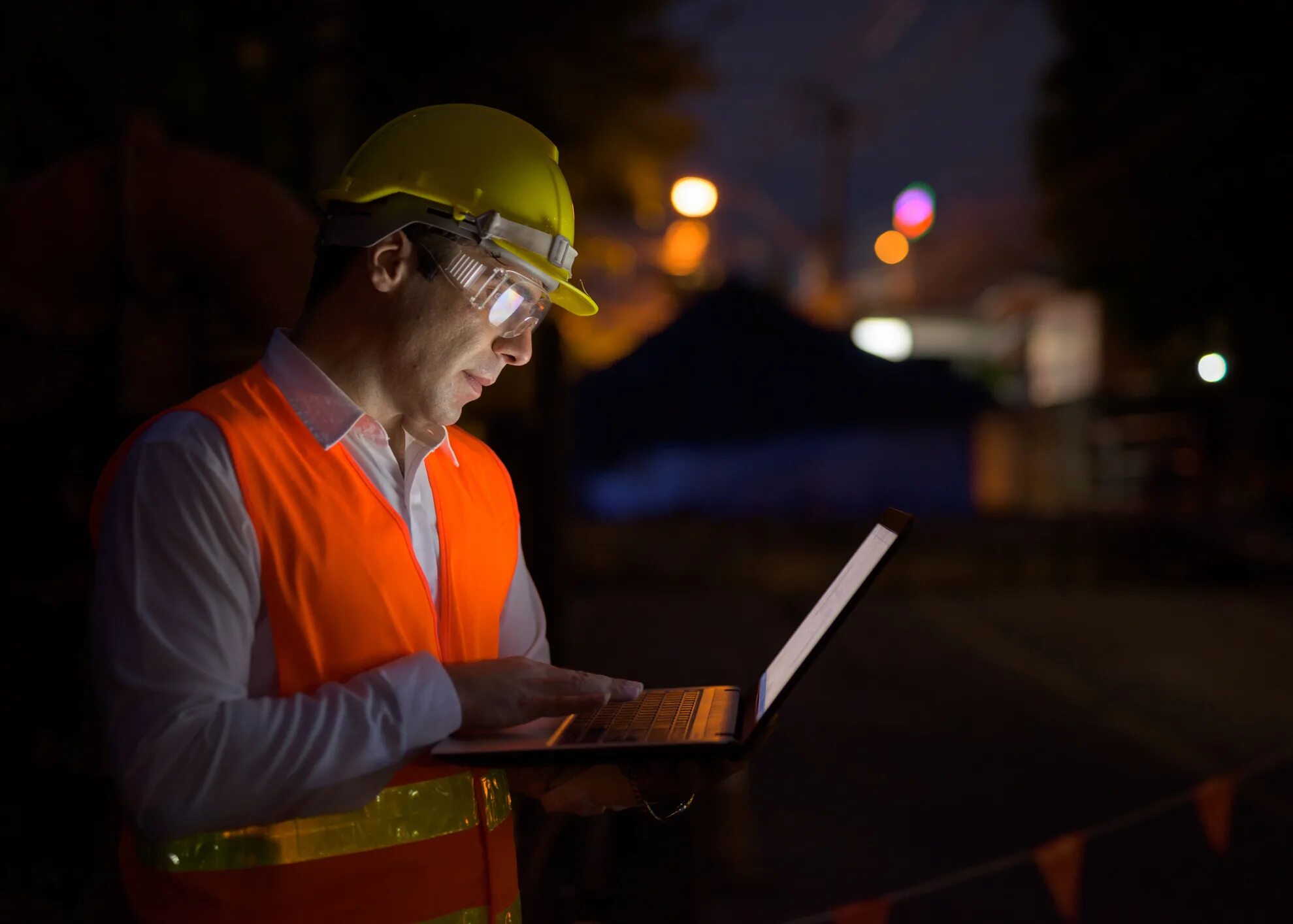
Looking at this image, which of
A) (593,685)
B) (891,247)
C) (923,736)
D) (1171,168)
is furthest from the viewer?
(891,247)

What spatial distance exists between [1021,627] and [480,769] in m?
11.2

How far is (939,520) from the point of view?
643 inches

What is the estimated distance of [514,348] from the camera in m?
1.84

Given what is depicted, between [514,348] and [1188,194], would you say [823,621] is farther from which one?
[1188,194]

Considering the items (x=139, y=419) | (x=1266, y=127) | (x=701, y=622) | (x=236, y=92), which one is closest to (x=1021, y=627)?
(x=701, y=622)

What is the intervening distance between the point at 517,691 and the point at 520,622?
514mm

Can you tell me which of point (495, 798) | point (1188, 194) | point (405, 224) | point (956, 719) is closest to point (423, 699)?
point (495, 798)

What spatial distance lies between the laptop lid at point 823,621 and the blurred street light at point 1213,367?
180 cm

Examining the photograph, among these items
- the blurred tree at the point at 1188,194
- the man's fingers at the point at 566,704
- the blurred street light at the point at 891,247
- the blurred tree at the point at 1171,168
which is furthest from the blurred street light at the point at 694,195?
the blurred street light at the point at 891,247

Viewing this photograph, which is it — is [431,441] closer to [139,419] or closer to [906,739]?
[139,419]

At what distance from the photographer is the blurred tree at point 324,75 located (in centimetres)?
635

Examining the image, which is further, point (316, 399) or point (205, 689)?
point (316, 399)

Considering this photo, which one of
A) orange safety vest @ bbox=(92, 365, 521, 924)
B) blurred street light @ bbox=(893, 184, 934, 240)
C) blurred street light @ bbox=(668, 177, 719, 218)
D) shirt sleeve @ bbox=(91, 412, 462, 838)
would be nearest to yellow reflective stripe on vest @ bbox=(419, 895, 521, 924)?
orange safety vest @ bbox=(92, 365, 521, 924)

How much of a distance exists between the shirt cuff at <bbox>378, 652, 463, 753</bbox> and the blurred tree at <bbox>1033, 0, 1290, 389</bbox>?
51.5 ft
